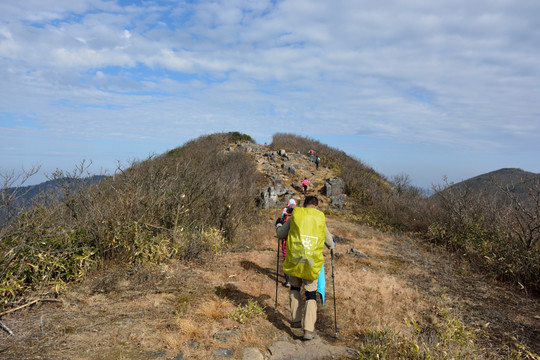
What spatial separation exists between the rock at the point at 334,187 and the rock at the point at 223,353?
17.8m

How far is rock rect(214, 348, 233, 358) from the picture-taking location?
12.9ft

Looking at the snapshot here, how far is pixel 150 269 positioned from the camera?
637cm

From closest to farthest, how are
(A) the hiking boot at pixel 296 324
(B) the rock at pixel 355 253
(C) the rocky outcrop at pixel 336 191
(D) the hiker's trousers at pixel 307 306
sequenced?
(D) the hiker's trousers at pixel 307 306
(A) the hiking boot at pixel 296 324
(B) the rock at pixel 355 253
(C) the rocky outcrop at pixel 336 191

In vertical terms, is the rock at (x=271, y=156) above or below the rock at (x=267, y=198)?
above

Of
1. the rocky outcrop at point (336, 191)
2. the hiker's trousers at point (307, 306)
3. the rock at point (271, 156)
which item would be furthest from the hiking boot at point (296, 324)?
the rock at point (271, 156)

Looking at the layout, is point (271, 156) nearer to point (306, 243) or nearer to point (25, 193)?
point (25, 193)

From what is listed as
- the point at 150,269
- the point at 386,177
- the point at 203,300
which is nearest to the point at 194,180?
the point at 150,269

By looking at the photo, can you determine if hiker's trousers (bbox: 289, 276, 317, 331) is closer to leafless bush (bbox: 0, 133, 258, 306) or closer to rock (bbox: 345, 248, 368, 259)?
leafless bush (bbox: 0, 133, 258, 306)

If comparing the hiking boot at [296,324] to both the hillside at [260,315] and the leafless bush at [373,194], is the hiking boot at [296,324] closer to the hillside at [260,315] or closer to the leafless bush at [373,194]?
the hillside at [260,315]

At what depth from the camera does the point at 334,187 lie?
2162 cm

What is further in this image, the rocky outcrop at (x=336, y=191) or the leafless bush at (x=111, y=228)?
the rocky outcrop at (x=336, y=191)

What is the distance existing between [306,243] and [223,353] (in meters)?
1.74

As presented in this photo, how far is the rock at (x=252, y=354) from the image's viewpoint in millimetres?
3932

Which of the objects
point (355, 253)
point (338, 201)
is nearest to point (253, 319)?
point (355, 253)
